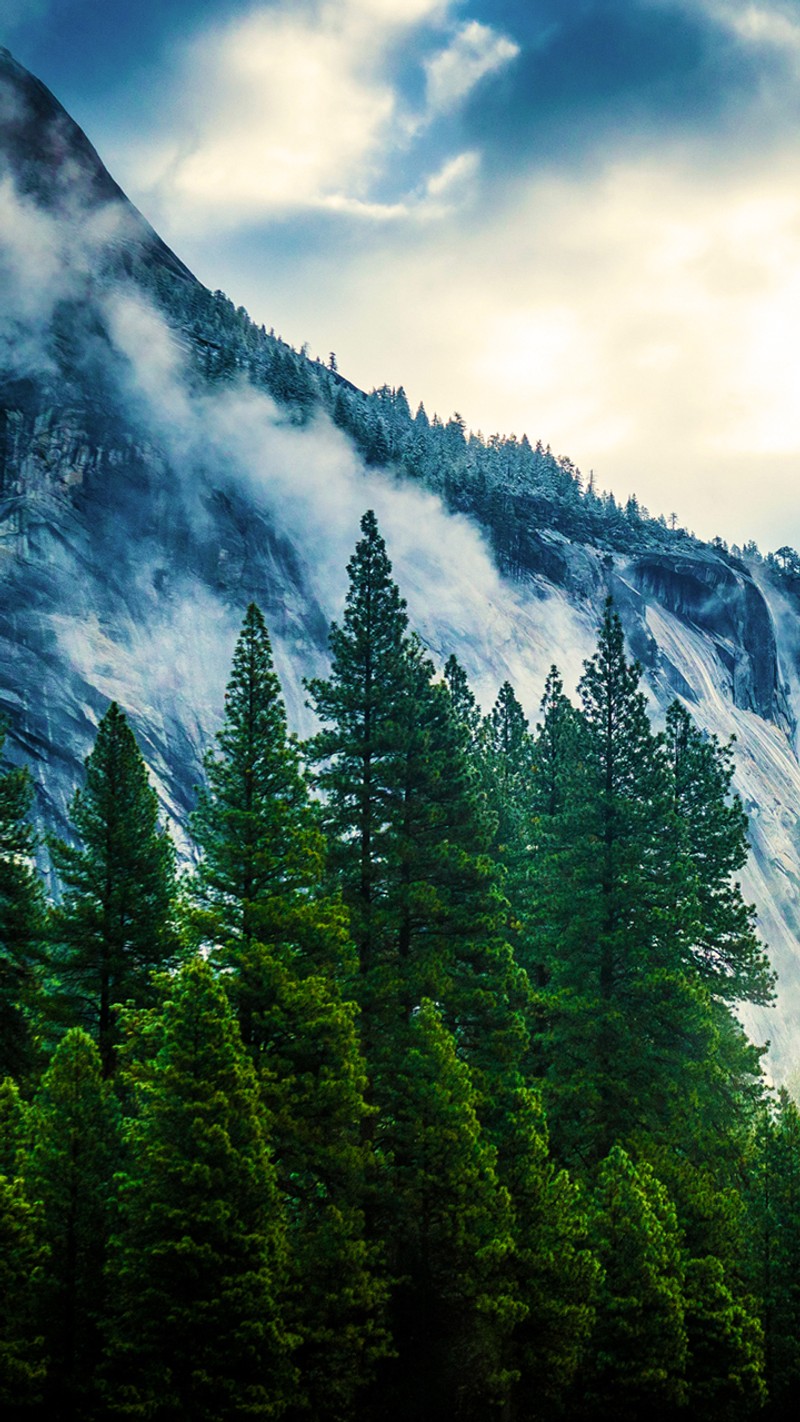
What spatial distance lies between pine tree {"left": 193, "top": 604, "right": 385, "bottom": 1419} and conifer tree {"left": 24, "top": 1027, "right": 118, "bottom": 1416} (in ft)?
8.35

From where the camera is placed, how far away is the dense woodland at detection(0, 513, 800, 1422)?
47.3 feet

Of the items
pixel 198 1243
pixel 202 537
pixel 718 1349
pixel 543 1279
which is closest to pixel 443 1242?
pixel 543 1279

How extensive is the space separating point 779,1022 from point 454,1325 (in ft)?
183

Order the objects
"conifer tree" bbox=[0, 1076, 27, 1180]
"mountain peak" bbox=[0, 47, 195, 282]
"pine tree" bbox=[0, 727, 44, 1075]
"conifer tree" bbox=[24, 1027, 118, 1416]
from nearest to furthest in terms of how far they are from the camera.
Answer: "conifer tree" bbox=[24, 1027, 118, 1416]
"conifer tree" bbox=[0, 1076, 27, 1180]
"pine tree" bbox=[0, 727, 44, 1075]
"mountain peak" bbox=[0, 47, 195, 282]

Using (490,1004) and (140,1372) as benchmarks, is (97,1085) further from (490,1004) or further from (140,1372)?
(490,1004)

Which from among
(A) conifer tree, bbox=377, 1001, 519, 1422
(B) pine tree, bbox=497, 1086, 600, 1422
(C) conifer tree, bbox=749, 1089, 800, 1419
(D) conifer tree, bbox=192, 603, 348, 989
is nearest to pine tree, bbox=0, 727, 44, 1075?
(D) conifer tree, bbox=192, 603, 348, 989

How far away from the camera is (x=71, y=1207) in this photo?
49.1ft

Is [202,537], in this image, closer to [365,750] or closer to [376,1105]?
[365,750]

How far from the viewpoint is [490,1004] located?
19.6 meters

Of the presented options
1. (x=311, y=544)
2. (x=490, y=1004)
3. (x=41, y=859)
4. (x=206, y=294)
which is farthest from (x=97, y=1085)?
(x=206, y=294)

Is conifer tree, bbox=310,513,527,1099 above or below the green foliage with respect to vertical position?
above

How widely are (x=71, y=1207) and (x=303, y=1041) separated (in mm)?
4011

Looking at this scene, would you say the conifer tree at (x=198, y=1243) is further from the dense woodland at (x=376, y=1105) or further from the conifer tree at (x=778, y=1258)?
the conifer tree at (x=778, y=1258)

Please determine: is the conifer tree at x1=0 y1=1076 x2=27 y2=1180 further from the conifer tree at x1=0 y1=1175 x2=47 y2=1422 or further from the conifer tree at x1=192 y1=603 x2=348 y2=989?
the conifer tree at x1=192 y1=603 x2=348 y2=989
